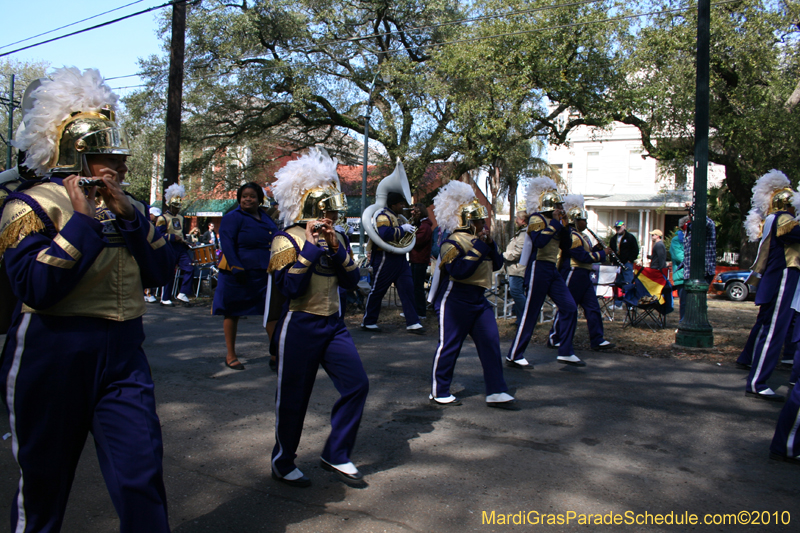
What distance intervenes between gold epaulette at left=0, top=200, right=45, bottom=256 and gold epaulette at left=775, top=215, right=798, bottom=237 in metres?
6.25

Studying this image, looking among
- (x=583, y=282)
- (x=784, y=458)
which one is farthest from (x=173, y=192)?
(x=784, y=458)

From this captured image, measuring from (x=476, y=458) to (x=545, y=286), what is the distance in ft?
11.2

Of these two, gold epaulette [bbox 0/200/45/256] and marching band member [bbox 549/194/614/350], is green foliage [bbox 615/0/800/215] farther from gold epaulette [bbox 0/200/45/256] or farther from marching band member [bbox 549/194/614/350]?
gold epaulette [bbox 0/200/45/256]

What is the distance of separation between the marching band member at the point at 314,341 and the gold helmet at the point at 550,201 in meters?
4.22

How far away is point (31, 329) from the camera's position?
2395 millimetres

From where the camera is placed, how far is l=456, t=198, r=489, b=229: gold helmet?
19.1 feet

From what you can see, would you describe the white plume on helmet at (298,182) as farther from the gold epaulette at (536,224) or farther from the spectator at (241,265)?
the gold epaulette at (536,224)

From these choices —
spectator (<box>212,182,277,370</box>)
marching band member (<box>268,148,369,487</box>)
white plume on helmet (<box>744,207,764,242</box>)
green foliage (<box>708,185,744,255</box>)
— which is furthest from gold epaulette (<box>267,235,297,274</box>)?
green foliage (<box>708,185,744,255</box>)

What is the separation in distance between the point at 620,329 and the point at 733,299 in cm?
859

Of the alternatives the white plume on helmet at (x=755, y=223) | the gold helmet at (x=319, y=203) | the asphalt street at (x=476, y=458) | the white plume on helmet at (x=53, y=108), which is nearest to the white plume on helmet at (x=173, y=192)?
the asphalt street at (x=476, y=458)

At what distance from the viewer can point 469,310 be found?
5688 mm

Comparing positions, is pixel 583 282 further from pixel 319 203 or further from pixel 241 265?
pixel 319 203

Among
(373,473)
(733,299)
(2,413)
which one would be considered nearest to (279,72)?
(733,299)

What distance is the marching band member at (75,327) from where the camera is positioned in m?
2.31
